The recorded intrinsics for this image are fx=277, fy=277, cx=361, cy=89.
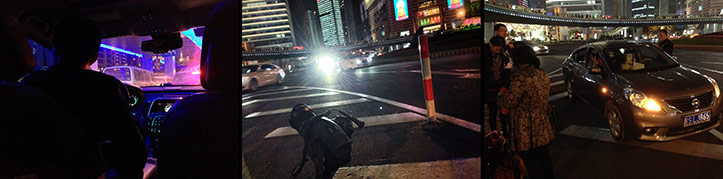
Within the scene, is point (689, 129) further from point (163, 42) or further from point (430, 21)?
point (163, 42)

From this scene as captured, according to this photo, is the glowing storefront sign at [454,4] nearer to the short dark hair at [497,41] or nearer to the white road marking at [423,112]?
the white road marking at [423,112]

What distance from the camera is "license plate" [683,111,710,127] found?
117 inches

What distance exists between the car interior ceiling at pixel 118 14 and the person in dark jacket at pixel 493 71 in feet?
7.58

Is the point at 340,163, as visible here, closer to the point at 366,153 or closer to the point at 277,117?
the point at 366,153

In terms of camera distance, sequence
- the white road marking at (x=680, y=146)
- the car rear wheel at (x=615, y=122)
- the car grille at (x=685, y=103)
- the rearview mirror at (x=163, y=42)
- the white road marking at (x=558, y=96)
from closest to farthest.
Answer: the rearview mirror at (x=163, y=42) < the white road marking at (x=680, y=146) < the car grille at (x=685, y=103) < the car rear wheel at (x=615, y=122) < the white road marking at (x=558, y=96)

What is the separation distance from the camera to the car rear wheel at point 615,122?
128 inches

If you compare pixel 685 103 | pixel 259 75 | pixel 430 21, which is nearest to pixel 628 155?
pixel 685 103

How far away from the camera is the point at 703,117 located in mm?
3059

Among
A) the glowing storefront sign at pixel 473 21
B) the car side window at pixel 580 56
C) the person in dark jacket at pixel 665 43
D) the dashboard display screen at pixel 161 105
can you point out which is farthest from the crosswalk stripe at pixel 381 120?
the person in dark jacket at pixel 665 43

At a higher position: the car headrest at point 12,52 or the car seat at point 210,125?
the car headrest at point 12,52

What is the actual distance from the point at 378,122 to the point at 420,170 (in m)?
0.33

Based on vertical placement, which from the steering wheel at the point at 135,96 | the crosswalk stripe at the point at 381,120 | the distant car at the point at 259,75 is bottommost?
the crosswalk stripe at the point at 381,120

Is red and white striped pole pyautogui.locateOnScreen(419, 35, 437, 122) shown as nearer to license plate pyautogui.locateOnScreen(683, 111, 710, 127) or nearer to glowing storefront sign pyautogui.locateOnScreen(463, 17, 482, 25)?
glowing storefront sign pyautogui.locateOnScreen(463, 17, 482, 25)

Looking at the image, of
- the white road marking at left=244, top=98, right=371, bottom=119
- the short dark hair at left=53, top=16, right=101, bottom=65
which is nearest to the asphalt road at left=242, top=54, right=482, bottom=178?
the white road marking at left=244, top=98, right=371, bottom=119
